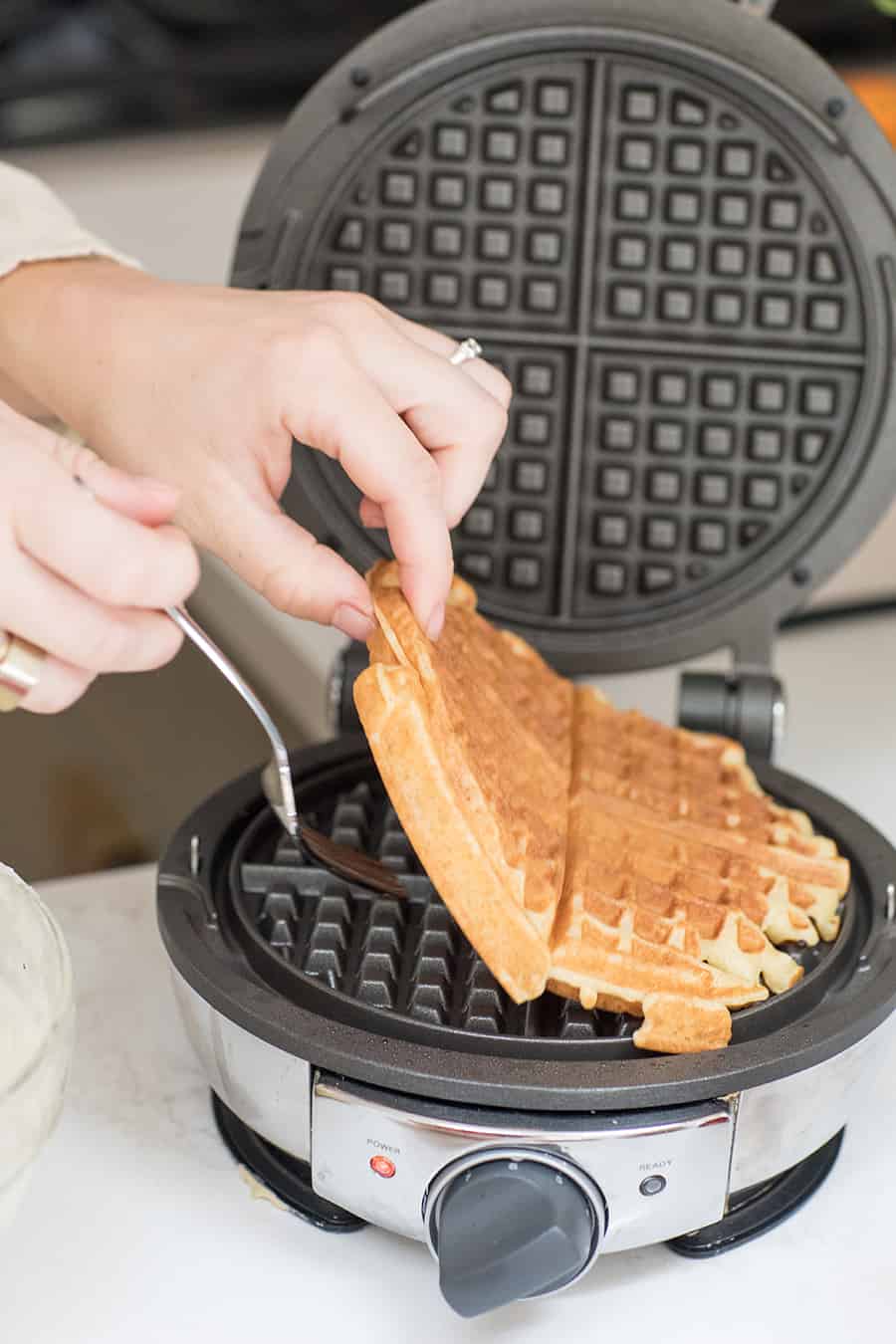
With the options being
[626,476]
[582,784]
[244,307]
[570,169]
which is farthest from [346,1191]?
[570,169]

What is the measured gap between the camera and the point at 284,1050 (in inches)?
38.7

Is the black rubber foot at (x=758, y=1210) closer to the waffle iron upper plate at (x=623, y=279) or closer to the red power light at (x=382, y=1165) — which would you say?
the red power light at (x=382, y=1165)

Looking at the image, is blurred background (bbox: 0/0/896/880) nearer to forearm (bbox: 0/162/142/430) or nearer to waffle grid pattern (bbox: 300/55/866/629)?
waffle grid pattern (bbox: 300/55/866/629)

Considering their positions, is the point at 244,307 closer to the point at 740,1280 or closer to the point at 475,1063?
the point at 475,1063

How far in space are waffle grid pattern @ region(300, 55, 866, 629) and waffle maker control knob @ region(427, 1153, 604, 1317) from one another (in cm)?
67

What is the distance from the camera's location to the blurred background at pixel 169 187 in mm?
2104

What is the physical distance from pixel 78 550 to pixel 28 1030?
0.27m

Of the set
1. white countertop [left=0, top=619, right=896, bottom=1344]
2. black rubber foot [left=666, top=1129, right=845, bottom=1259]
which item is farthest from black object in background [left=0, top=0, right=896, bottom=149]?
black rubber foot [left=666, top=1129, right=845, bottom=1259]

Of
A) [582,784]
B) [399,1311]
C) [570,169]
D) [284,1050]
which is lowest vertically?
[399,1311]

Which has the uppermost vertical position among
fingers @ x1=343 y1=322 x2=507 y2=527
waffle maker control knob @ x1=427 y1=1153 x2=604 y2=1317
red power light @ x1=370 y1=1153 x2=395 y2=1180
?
fingers @ x1=343 y1=322 x2=507 y2=527

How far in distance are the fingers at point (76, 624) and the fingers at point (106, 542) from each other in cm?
1

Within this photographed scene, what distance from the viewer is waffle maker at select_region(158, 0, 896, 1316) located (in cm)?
118

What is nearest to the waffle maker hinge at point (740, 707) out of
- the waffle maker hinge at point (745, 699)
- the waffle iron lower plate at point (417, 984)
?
the waffle maker hinge at point (745, 699)

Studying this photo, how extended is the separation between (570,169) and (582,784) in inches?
23.9
